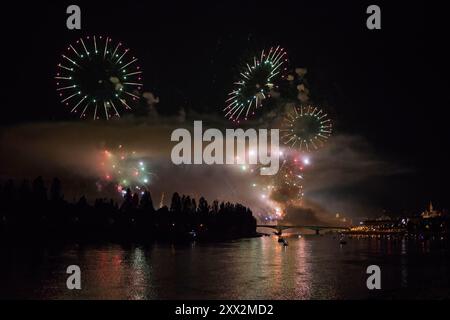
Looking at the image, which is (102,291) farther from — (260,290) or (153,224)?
(153,224)

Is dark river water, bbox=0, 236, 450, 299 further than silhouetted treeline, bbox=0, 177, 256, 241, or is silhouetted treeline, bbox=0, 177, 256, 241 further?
silhouetted treeline, bbox=0, 177, 256, 241

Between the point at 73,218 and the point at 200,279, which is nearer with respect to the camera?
the point at 200,279

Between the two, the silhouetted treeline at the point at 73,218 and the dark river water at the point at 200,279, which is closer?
the dark river water at the point at 200,279
